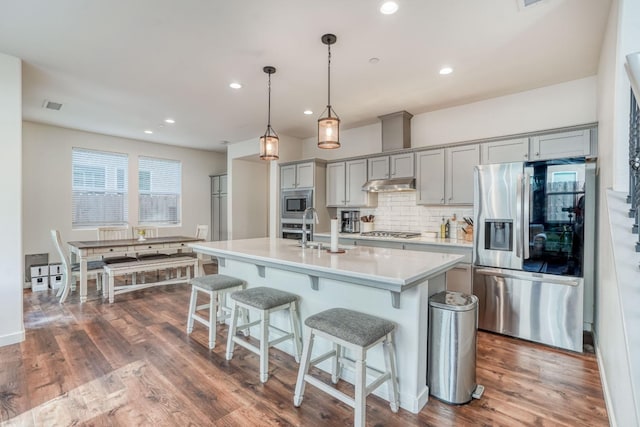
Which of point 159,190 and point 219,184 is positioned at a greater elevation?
point 219,184

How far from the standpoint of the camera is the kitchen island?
76.5 inches

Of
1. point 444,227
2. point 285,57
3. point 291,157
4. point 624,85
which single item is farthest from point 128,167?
point 624,85

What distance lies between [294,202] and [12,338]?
12.5 feet

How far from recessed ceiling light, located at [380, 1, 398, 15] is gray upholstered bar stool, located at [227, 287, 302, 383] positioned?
227 cm

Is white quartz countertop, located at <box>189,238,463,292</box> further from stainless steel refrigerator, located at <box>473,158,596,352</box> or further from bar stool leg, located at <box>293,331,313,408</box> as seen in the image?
stainless steel refrigerator, located at <box>473,158,596,352</box>

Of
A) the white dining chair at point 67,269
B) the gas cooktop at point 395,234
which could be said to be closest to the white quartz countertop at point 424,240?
the gas cooktop at point 395,234

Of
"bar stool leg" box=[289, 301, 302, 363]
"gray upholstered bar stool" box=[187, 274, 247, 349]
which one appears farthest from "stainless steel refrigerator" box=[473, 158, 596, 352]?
"gray upholstered bar stool" box=[187, 274, 247, 349]

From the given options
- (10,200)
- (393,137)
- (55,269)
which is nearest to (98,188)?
(55,269)

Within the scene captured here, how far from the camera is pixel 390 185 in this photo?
14.7 feet

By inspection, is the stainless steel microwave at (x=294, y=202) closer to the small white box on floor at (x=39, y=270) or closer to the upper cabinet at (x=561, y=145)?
the upper cabinet at (x=561, y=145)

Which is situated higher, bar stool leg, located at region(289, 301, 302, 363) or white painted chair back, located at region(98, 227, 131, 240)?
white painted chair back, located at region(98, 227, 131, 240)

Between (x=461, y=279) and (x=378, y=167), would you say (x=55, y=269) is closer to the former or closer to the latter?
(x=378, y=167)

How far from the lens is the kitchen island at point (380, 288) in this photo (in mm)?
1944

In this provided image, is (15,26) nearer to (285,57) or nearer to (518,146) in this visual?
(285,57)
